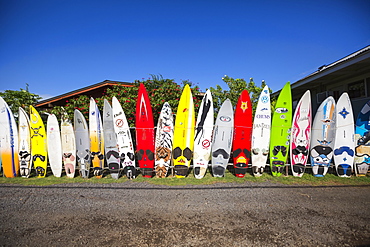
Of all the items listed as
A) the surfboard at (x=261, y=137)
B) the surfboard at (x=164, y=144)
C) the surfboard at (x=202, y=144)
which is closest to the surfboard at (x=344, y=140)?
the surfboard at (x=261, y=137)

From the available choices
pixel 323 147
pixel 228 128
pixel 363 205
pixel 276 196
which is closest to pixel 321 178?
pixel 323 147

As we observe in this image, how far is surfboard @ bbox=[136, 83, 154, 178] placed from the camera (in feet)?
15.5

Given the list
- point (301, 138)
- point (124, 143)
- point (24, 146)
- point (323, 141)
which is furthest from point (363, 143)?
point (24, 146)

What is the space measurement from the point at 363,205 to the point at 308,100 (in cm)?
250

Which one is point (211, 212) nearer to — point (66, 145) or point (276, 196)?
point (276, 196)

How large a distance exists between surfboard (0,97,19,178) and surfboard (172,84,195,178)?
12.9 ft

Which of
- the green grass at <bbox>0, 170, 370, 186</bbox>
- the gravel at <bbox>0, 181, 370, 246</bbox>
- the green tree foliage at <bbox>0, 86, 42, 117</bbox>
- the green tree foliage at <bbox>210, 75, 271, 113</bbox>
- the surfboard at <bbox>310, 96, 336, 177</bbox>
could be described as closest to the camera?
the gravel at <bbox>0, 181, 370, 246</bbox>

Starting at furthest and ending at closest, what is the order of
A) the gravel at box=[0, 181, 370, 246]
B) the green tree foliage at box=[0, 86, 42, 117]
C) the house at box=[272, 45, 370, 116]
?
1. the green tree foliage at box=[0, 86, 42, 117]
2. the house at box=[272, 45, 370, 116]
3. the gravel at box=[0, 181, 370, 246]

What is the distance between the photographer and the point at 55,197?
141 inches

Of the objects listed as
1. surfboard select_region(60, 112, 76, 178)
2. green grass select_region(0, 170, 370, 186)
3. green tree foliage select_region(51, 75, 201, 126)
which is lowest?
green grass select_region(0, 170, 370, 186)

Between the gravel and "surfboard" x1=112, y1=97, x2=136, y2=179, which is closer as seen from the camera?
the gravel

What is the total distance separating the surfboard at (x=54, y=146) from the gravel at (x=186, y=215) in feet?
2.63

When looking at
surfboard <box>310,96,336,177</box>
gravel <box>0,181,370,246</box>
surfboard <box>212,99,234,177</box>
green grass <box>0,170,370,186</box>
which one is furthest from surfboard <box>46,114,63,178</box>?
surfboard <box>310,96,336,177</box>

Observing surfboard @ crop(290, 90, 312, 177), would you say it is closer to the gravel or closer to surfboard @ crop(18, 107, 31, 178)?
the gravel
